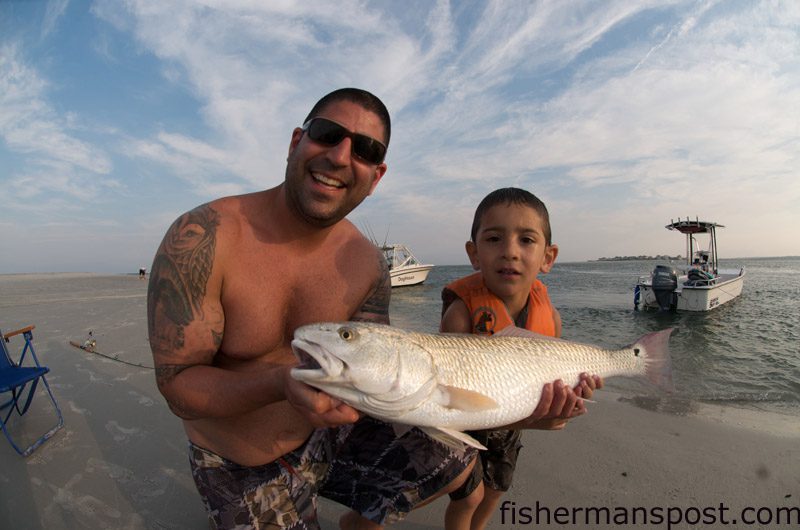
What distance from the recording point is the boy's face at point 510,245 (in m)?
2.75

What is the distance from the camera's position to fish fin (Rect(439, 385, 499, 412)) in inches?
80.7

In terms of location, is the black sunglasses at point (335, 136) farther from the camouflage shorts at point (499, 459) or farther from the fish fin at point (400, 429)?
the camouflage shorts at point (499, 459)

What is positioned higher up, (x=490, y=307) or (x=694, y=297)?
(x=490, y=307)

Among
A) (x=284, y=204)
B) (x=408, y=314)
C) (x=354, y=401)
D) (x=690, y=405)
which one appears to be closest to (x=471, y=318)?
(x=354, y=401)

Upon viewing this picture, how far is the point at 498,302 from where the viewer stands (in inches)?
117

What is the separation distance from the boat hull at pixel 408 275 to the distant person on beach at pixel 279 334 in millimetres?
28516

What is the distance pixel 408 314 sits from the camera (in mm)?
18297

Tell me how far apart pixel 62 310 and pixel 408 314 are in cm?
1328

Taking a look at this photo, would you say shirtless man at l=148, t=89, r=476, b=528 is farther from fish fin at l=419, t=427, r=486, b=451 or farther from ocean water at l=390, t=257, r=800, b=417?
ocean water at l=390, t=257, r=800, b=417

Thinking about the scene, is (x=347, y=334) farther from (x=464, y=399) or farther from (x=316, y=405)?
(x=464, y=399)

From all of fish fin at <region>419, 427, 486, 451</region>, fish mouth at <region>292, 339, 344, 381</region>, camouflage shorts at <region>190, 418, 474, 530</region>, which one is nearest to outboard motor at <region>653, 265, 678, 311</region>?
camouflage shorts at <region>190, 418, 474, 530</region>

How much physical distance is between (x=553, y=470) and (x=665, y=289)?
51.7 ft

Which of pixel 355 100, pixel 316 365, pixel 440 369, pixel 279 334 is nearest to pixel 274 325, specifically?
pixel 279 334

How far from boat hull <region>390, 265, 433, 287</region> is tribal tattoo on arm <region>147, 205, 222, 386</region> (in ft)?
94.7
